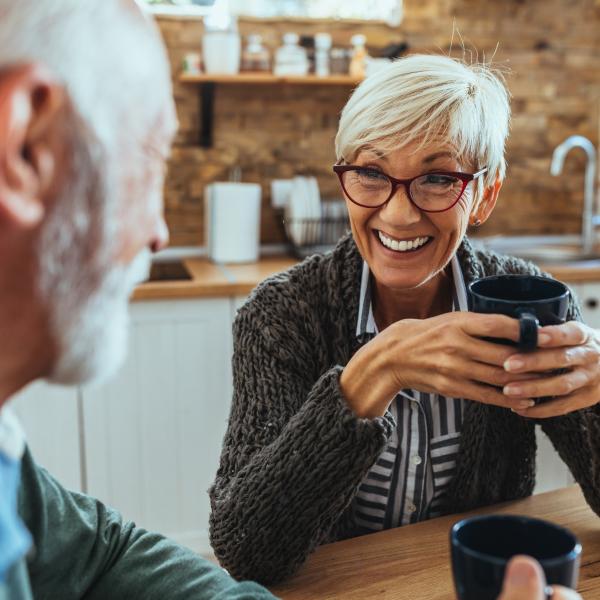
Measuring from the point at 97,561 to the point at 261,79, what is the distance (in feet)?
7.46

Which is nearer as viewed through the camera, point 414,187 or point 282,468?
point 282,468

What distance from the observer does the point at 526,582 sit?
669 mm

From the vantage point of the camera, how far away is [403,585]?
3.53 ft

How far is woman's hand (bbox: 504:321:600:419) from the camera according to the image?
3.20 ft

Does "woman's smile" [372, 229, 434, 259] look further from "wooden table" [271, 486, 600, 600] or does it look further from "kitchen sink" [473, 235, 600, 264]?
"kitchen sink" [473, 235, 600, 264]

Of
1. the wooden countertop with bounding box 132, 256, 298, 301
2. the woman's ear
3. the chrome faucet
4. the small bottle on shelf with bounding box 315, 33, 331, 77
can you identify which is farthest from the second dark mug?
the chrome faucet

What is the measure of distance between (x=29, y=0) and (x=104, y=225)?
0.58 feet

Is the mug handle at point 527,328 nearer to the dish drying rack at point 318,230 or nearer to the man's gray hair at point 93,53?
the man's gray hair at point 93,53

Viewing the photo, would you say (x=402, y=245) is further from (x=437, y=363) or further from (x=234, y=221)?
(x=234, y=221)

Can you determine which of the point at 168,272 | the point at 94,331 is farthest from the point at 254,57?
the point at 94,331

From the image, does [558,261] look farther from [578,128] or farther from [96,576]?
[96,576]

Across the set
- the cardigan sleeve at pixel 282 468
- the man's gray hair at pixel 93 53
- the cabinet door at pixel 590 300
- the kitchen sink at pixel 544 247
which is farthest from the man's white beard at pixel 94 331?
the kitchen sink at pixel 544 247

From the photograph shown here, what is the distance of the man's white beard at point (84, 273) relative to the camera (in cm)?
67

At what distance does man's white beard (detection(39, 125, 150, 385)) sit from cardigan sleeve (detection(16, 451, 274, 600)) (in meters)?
0.34
